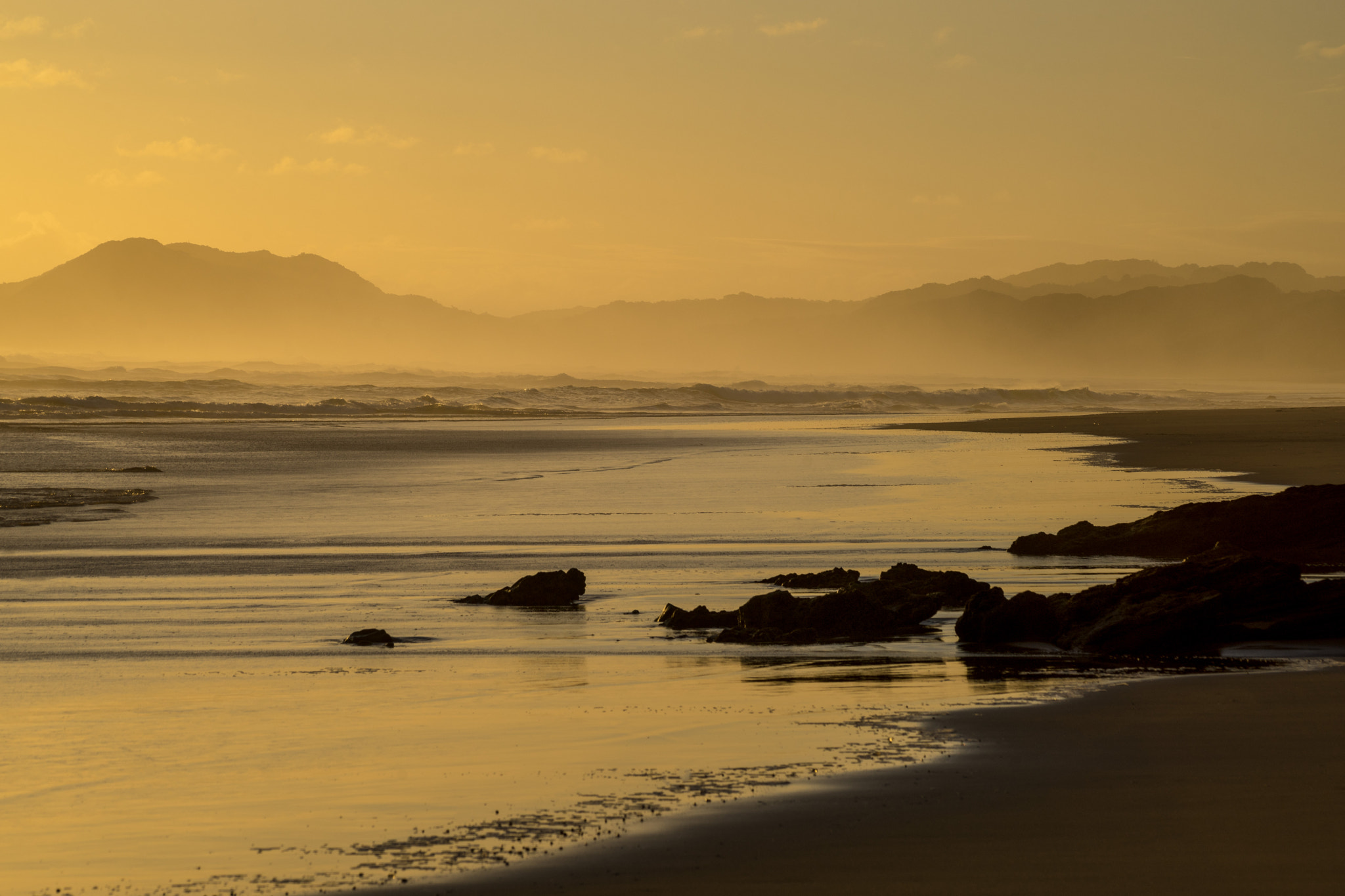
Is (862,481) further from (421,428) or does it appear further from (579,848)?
(421,428)

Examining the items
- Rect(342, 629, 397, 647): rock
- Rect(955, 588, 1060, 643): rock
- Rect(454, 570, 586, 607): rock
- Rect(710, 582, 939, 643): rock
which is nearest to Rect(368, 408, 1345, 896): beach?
Rect(955, 588, 1060, 643): rock

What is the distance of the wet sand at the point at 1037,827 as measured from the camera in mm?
6793

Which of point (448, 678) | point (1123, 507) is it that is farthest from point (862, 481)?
point (448, 678)

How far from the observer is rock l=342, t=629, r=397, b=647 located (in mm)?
14180

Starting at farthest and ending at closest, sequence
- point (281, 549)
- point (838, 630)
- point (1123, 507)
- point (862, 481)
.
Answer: point (862, 481) < point (1123, 507) < point (281, 549) < point (838, 630)

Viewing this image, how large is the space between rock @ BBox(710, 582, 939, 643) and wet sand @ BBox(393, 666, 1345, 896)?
4333 mm

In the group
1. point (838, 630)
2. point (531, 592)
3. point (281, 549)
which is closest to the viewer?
point (838, 630)

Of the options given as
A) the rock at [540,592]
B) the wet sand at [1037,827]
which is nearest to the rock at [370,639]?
the rock at [540,592]

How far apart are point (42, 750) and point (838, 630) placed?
8.07m

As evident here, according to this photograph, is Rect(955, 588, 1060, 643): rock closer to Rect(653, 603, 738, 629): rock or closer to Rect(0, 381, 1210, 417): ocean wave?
Rect(653, 603, 738, 629): rock

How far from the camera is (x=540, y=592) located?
1706 centimetres

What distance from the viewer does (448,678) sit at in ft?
41.1

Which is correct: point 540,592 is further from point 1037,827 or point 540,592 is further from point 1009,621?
point 1037,827

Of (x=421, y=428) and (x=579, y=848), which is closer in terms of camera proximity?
(x=579, y=848)
